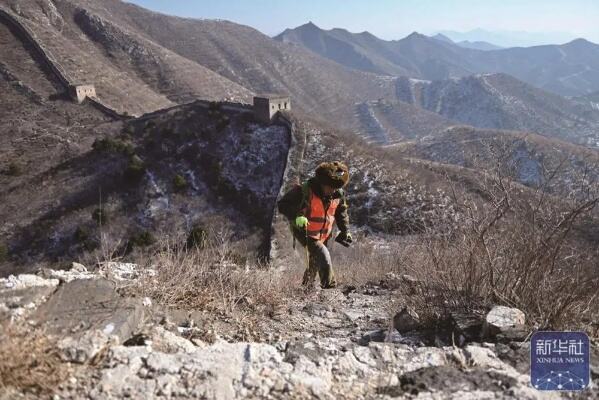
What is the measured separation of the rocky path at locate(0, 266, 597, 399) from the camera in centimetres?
202

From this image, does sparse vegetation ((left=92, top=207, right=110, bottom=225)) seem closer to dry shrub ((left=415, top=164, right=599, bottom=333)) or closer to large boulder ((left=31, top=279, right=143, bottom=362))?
large boulder ((left=31, top=279, right=143, bottom=362))

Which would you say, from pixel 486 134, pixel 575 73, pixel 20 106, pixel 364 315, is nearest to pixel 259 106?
pixel 20 106

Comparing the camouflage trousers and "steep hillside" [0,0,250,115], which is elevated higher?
"steep hillside" [0,0,250,115]

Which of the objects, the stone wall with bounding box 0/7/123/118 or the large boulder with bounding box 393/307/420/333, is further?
the stone wall with bounding box 0/7/123/118

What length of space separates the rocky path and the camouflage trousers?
5.49ft

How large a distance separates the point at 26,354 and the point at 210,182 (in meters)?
24.4

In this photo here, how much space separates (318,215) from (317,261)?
1.76 feet

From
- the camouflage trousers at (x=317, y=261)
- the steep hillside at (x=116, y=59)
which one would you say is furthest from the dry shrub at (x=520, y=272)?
the steep hillside at (x=116, y=59)

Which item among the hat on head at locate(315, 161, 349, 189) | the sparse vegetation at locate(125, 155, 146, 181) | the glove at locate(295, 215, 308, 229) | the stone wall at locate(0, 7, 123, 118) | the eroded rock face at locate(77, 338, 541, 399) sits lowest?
the sparse vegetation at locate(125, 155, 146, 181)

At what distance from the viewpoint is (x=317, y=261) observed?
464 cm

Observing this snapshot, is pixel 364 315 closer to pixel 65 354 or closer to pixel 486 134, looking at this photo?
pixel 65 354

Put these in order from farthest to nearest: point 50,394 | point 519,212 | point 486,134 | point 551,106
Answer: point 551,106 → point 486,134 → point 519,212 → point 50,394

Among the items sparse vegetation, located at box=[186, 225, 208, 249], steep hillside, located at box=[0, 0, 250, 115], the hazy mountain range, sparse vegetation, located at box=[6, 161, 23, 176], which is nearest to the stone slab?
sparse vegetation, located at box=[186, 225, 208, 249]

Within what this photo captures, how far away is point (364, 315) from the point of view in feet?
12.5
